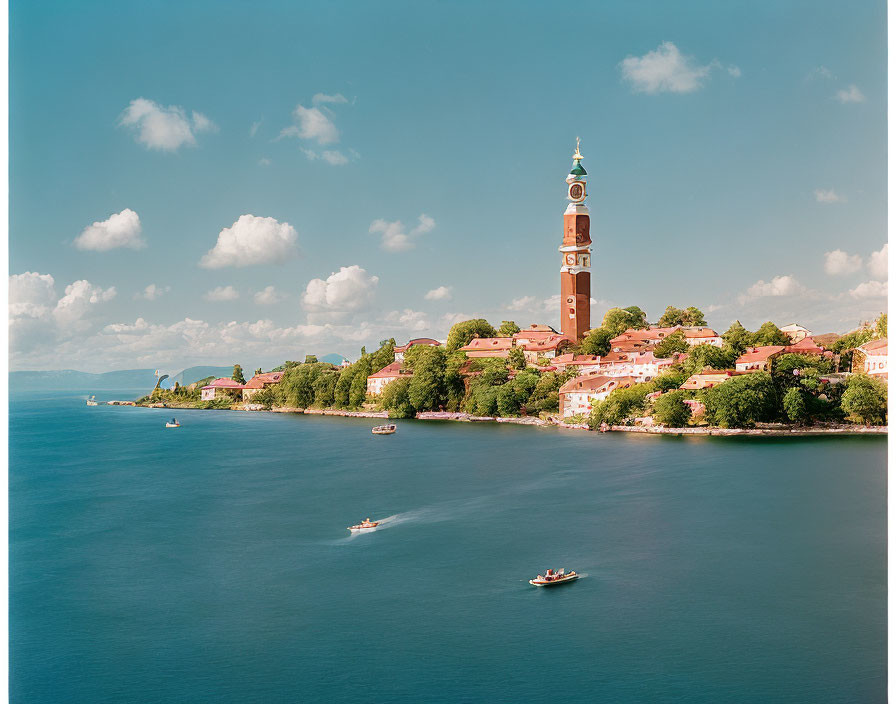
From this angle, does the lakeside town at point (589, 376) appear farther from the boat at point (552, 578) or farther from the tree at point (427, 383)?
the boat at point (552, 578)

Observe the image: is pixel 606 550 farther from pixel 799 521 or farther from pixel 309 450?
pixel 309 450

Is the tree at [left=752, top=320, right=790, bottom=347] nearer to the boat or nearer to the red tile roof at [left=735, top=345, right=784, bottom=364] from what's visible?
the red tile roof at [left=735, top=345, right=784, bottom=364]

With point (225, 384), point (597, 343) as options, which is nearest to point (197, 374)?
point (225, 384)

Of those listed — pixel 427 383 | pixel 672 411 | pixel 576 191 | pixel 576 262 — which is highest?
pixel 576 191

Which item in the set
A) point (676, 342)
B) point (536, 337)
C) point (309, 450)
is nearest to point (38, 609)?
point (309, 450)

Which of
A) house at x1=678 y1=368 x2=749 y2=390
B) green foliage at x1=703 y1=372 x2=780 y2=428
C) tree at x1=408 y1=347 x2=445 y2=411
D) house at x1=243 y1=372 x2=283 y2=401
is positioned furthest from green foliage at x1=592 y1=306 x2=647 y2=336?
house at x1=243 y1=372 x2=283 y2=401

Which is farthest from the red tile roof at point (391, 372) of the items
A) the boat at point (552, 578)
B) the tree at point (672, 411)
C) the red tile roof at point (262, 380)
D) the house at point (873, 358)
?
the boat at point (552, 578)

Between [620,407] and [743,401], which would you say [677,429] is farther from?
[620,407]
